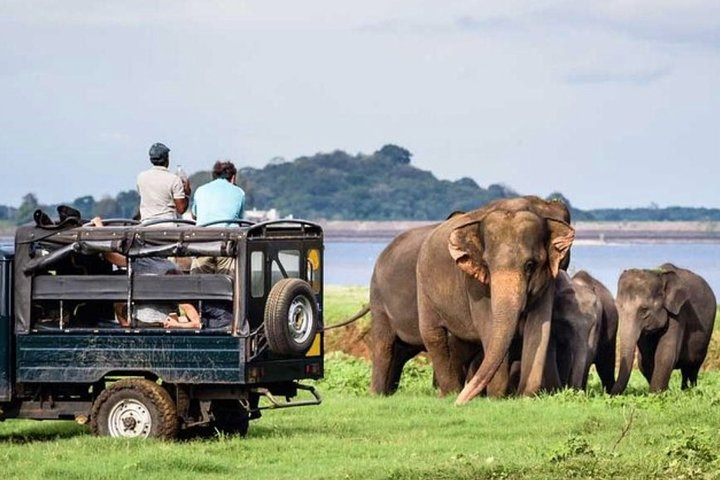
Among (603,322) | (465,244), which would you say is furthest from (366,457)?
(603,322)

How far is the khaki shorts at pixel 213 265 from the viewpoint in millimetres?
18094

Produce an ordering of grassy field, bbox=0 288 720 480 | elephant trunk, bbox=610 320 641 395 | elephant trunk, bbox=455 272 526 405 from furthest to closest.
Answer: elephant trunk, bbox=610 320 641 395 → elephant trunk, bbox=455 272 526 405 → grassy field, bbox=0 288 720 480

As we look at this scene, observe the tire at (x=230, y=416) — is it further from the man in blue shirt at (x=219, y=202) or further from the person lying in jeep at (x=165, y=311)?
the man in blue shirt at (x=219, y=202)

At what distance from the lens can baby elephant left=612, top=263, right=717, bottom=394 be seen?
91.9 feet

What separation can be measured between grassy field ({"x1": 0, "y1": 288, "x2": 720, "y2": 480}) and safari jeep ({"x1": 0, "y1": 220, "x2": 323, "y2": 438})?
36 centimetres

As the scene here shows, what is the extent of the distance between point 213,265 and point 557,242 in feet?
18.1

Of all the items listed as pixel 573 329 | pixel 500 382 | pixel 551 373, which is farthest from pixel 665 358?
pixel 500 382

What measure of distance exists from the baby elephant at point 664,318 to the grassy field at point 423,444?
16.8 ft

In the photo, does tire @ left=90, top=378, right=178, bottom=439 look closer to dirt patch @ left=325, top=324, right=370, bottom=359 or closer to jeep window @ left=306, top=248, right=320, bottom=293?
jeep window @ left=306, top=248, right=320, bottom=293

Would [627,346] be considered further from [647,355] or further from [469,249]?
[469,249]

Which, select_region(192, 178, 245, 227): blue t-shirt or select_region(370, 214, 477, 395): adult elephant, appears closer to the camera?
select_region(192, 178, 245, 227): blue t-shirt

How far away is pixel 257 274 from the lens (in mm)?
18000

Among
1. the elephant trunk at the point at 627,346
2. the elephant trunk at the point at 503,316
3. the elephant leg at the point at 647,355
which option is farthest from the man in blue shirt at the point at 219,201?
the elephant leg at the point at 647,355

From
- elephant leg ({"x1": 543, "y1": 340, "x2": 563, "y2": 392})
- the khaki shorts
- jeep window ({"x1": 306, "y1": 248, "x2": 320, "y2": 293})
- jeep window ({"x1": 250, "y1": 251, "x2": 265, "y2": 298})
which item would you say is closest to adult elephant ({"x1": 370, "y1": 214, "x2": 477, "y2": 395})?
elephant leg ({"x1": 543, "y1": 340, "x2": 563, "y2": 392})
